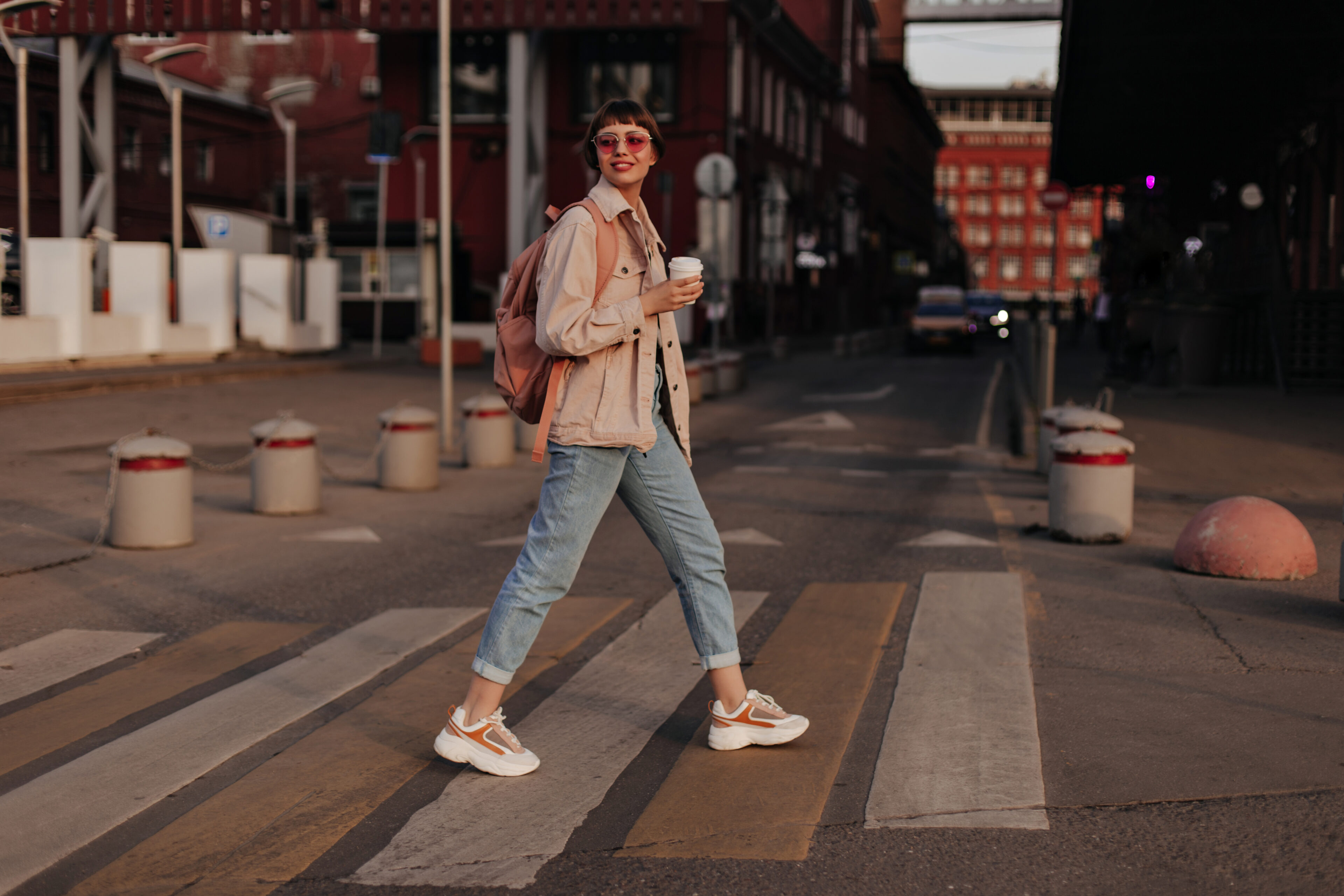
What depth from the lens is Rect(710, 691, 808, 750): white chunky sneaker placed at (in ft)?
15.3

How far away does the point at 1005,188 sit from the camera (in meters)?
140

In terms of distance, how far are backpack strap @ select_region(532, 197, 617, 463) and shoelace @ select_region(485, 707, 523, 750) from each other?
31.5 inches

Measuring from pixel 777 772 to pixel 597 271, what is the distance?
5.36ft

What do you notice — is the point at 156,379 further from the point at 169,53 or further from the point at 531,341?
the point at 531,341

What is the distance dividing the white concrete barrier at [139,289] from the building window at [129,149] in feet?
60.7

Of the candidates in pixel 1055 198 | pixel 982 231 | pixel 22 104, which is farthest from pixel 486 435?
pixel 982 231

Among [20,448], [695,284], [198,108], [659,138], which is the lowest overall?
[20,448]

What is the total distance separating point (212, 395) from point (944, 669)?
1804 cm

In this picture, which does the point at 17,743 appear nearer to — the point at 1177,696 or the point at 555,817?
the point at 555,817

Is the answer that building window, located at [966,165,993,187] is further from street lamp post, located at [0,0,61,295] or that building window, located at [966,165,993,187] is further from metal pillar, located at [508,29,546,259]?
street lamp post, located at [0,0,61,295]

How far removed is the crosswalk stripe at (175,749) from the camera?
394 cm

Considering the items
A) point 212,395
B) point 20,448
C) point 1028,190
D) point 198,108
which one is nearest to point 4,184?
point 212,395

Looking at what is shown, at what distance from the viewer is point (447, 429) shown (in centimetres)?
1582

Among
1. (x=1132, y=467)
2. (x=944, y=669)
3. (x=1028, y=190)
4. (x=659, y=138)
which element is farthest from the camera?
(x=1028, y=190)
